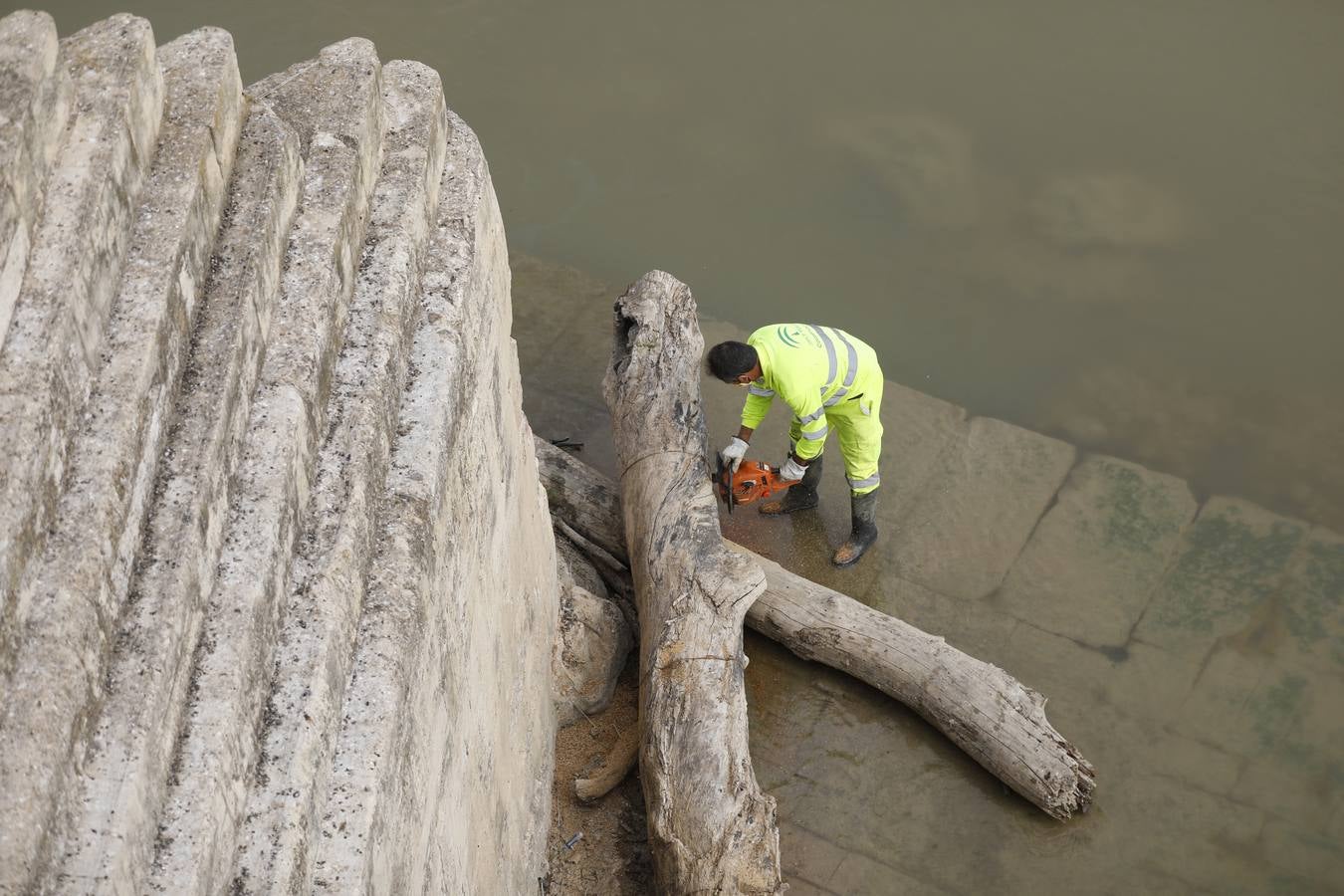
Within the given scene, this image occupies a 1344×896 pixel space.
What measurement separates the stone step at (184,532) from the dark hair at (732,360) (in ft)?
9.68

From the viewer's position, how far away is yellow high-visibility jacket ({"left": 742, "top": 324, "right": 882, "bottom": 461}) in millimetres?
5875

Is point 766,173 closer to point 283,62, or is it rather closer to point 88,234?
point 283,62

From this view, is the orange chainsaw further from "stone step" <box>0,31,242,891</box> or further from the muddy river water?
"stone step" <box>0,31,242,891</box>

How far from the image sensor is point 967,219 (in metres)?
8.57

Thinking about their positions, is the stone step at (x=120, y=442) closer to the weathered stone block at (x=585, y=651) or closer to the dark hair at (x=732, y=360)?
the weathered stone block at (x=585, y=651)

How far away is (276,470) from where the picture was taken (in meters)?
2.67

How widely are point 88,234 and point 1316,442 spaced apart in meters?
6.68

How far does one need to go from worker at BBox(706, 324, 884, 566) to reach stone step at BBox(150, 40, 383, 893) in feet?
8.91

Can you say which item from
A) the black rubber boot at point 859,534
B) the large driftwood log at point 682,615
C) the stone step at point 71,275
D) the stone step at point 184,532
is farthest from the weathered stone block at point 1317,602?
the stone step at point 71,275

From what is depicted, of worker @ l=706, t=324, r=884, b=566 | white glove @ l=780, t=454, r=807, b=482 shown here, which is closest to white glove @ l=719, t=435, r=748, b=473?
worker @ l=706, t=324, r=884, b=566

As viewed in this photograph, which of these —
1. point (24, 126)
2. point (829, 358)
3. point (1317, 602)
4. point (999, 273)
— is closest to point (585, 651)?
point (829, 358)

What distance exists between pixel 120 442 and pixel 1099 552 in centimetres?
530

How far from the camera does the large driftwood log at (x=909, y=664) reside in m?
5.38

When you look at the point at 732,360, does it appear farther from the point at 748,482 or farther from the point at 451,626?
the point at 451,626
